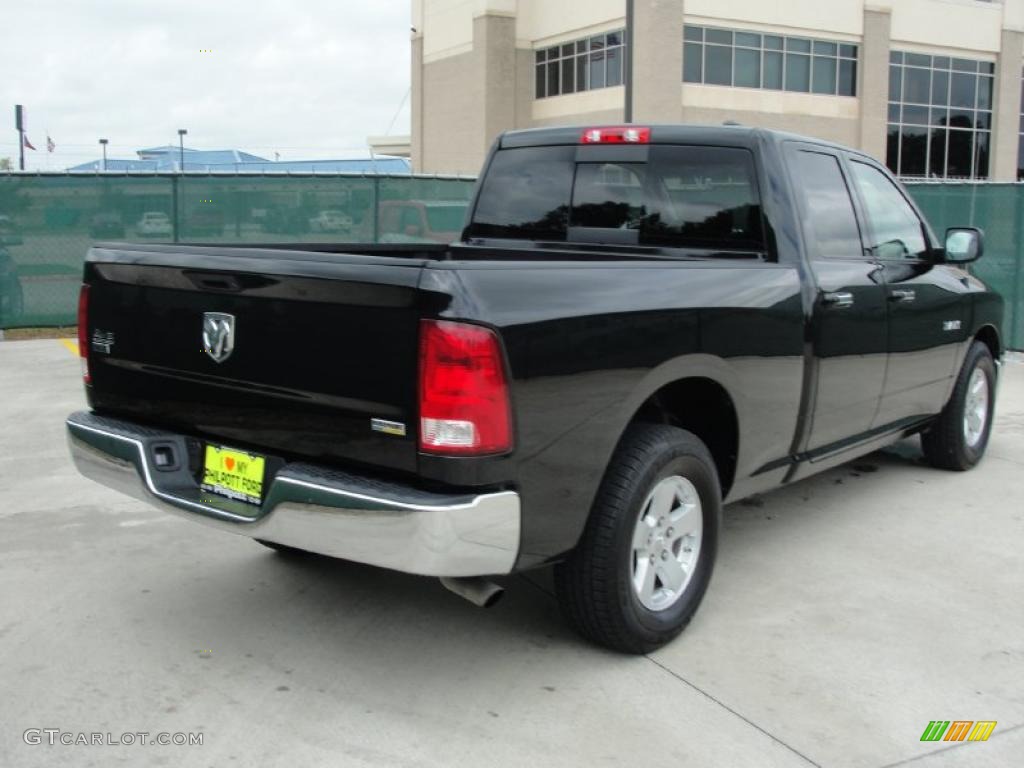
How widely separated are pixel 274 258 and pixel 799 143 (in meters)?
2.67

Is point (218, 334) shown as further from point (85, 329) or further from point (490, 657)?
point (490, 657)

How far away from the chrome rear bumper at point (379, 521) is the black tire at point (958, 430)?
4120mm

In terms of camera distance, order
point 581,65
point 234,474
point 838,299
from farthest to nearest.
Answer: point 581,65, point 838,299, point 234,474

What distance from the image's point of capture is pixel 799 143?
5.01m

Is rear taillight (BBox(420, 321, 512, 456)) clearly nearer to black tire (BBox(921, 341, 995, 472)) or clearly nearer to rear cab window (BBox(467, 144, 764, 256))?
rear cab window (BBox(467, 144, 764, 256))

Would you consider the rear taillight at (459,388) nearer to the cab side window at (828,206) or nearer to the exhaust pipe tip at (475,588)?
the exhaust pipe tip at (475,588)

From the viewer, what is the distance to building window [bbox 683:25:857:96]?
3662 cm

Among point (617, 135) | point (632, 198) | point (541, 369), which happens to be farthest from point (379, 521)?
point (617, 135)

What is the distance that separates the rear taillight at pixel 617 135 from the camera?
4.97 metres

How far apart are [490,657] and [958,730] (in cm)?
157

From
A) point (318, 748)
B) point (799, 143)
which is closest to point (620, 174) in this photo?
point (799, 143)

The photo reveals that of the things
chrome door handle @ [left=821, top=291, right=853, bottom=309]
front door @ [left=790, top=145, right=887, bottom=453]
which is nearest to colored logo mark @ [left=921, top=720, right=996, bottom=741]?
front door @ [left=790, top=145, right=887, bottom=453]

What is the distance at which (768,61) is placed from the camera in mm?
37938

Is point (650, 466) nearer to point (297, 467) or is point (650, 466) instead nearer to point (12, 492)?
point (297, 467)
